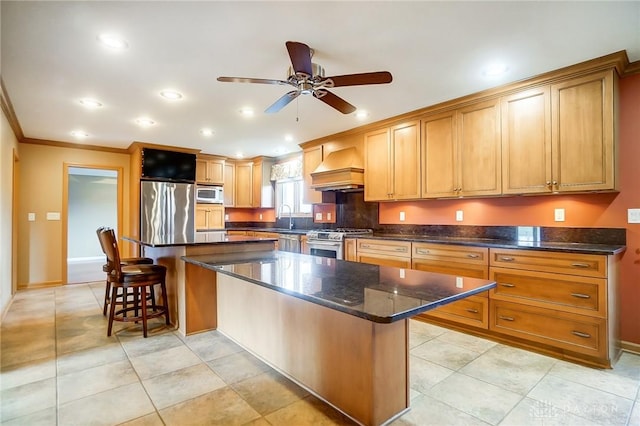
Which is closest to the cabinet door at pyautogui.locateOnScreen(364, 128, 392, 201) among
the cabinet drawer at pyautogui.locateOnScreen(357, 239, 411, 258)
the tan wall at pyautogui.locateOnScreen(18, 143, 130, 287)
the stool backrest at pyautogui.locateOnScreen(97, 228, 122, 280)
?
the cabinet drawer at pyautogui.locateOnScreen(357, 239, 411, 258)

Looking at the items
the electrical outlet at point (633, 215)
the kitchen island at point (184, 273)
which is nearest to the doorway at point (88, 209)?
the kitchen island at point (184, 273)

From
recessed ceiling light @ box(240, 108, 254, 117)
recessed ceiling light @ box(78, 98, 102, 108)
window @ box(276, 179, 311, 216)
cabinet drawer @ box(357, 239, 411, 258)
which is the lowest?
cabinet drawer @ box(357, 239, 411, 258)

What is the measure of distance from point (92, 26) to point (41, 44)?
57 centimetres

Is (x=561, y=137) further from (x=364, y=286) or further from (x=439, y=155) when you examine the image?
(x=364, y=286)

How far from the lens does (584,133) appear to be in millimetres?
2643

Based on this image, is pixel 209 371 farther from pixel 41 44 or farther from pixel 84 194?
pixel 84 194

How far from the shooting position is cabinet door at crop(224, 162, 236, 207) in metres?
6.74

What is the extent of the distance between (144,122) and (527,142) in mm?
4451

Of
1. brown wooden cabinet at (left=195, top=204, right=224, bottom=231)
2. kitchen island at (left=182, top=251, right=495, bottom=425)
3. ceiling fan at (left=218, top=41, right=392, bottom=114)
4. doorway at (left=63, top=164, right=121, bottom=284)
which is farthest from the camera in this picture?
doorway at (left=63, top=164, right=121, bottom=284)

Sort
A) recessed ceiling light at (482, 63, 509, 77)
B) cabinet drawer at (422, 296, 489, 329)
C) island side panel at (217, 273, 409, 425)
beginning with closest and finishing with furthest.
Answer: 1. island side panel at (217, 273, 409, 425)
2. recessed ceiling light at (482, 63, 509, 77)
3. cabinet drawer at (422, 296, 489, 329)

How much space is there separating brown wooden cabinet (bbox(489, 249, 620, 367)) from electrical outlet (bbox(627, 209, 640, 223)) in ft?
1.48

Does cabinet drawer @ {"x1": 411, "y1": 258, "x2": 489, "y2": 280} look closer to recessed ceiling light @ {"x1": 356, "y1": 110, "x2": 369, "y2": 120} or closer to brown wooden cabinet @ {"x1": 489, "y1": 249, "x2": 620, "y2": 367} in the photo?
brown wooden cabinet @ {"x1": 489, "y1": 249, "x2": 620, "y2": 367}

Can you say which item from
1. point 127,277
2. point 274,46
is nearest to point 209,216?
point 127,277

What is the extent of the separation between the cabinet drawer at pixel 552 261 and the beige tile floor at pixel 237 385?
704 mm
